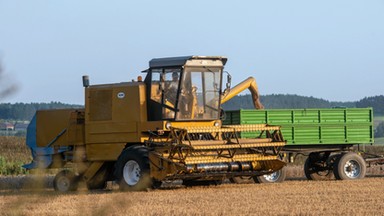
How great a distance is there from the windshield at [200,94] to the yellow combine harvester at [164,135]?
0.9 inches

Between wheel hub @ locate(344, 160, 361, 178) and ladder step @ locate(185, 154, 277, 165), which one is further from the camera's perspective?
wheel hub @ locate(344, 160, 361, 178)

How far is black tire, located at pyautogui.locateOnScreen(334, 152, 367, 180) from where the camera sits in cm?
2019

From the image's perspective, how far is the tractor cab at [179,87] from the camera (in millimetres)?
17781

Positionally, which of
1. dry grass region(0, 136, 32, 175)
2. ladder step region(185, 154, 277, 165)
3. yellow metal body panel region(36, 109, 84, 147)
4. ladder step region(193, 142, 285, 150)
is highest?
yellow metal body panel region(36, 109, 84, 147)

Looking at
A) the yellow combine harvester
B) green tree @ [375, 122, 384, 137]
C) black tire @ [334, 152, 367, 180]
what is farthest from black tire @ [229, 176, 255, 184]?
green tree @ [375, 122, 384, 137]

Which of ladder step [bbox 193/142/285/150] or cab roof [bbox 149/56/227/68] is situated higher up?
cab roof [bbox 149/56/227/68]

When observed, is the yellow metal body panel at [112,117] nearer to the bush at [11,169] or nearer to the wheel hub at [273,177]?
the wheel hub at [273,177]

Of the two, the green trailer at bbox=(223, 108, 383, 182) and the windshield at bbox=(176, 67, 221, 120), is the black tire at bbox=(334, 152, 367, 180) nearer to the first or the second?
the green trailer at bbox=(223, 108, 383, 182)

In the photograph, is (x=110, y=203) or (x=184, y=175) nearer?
(x=110, y=203)

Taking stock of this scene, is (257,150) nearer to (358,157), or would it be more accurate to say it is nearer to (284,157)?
(284,157)

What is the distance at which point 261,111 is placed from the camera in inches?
801

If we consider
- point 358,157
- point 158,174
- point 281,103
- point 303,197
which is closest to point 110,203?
point 303,197

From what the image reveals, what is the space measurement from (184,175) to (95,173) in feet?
9.32

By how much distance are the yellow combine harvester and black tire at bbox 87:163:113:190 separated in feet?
0.08
